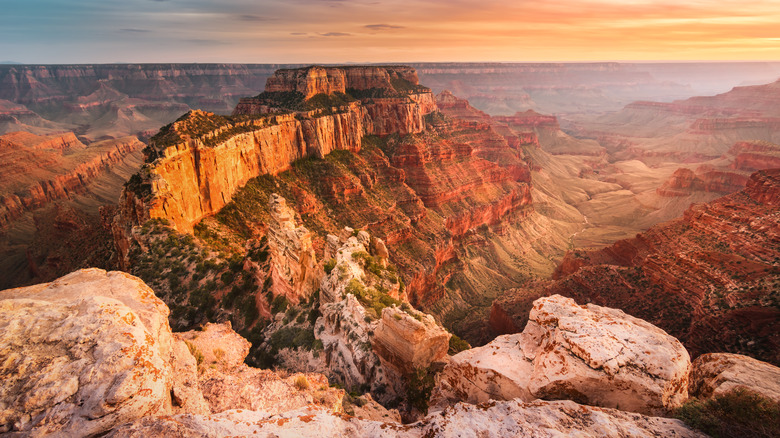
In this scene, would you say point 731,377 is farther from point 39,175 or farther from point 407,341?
point 39,175

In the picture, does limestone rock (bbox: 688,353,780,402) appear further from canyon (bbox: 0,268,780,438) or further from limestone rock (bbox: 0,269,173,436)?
limestone rock (bbox: 0,269,173,436)

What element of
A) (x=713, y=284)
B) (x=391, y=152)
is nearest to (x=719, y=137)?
(x=391, y=152)

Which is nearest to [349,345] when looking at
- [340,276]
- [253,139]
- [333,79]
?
[340,276]

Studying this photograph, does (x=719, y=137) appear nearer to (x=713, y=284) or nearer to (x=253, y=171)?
(x=713, y=284)

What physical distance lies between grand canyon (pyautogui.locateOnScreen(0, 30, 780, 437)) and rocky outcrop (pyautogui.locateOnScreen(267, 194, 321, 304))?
7.6 inches

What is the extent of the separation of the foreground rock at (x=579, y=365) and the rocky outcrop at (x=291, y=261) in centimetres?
1733

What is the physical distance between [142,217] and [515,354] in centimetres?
3438

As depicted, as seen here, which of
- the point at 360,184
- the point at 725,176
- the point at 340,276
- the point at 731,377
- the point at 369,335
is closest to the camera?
the point at 731,377

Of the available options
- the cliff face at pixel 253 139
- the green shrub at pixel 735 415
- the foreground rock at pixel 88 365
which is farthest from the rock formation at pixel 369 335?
the cliff face at pixel 253 139

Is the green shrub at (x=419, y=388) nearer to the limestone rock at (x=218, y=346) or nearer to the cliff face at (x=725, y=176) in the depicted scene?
the limestone rock at (x=218, y=346)

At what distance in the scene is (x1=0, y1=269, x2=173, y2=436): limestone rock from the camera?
8.71 meters

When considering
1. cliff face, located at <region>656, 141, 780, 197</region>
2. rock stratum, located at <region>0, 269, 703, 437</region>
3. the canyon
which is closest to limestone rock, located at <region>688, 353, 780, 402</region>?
the canyon

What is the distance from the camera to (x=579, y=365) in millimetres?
14055

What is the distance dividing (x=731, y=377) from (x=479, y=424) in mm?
10978
